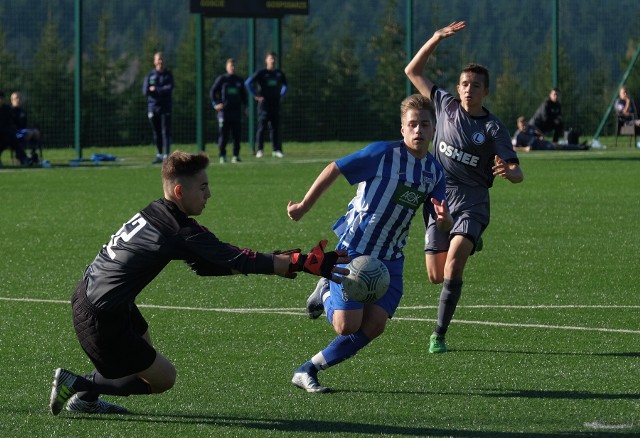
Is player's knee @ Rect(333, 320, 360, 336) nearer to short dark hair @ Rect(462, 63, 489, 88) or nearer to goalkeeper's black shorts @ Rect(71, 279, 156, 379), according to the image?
goalkeeper's black shorts @ Rect(71, 279, 156, 379)

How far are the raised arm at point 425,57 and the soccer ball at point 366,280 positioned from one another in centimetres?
274

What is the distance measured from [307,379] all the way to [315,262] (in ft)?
4.69

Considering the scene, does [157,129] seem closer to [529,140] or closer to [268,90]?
[268,90]

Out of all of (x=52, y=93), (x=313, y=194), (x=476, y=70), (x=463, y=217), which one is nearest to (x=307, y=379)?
(x=313, y=194)

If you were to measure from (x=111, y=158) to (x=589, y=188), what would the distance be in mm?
11721

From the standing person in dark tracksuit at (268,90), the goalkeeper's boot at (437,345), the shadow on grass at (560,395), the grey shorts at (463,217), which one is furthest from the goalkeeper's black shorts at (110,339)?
the standing person in dark tracksuit at (268,90)

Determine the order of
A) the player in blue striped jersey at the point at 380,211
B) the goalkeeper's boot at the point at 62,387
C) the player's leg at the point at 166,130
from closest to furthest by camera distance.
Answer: the goalkeeper's boot at the point at 62,387 < the player in blue striped jersey at the point at 380,211 < the player's leg at the point at 166,130

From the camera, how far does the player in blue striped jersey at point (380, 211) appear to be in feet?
26.2

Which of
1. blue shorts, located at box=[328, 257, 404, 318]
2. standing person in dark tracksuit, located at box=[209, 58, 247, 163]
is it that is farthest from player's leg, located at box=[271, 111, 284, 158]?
blue shorts, located at box=[328, 257, 404, 318]

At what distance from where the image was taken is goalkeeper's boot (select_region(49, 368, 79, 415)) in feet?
23.6

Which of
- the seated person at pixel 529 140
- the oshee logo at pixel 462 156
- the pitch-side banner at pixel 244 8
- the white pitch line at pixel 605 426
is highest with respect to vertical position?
the pitch-side banner at pixel 244 8

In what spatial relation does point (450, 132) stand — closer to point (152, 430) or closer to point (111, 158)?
point (152, 430)

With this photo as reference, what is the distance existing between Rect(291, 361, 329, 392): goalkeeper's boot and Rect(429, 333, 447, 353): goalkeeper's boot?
1.42 m

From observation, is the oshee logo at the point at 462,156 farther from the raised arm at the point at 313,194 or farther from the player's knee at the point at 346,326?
the player's knee at the point at 346,326
